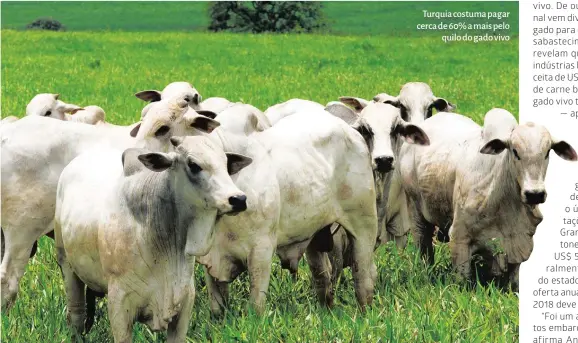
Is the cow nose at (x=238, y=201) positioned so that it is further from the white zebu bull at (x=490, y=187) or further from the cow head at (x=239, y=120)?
the white zebu bull at (x=490, y=187)

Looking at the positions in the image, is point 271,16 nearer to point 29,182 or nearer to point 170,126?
point 29,182

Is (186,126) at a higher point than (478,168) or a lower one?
higher

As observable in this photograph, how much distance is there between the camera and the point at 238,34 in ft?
108

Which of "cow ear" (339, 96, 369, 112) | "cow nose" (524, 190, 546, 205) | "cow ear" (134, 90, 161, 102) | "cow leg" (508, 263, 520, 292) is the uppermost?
"cow ear" (134, 90, 161, 102)

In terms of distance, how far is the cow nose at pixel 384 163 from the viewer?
8.11 m

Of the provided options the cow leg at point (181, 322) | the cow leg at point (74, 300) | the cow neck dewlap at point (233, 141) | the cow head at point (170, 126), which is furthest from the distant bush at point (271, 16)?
the cow leg at point (181, 322)

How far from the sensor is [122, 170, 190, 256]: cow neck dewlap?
20.2 ft

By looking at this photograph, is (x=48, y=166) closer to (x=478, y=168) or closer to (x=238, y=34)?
(x=478, y=168)

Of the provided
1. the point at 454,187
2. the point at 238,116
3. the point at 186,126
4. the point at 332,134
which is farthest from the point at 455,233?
the point at 186,126

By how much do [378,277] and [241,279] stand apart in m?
1.12

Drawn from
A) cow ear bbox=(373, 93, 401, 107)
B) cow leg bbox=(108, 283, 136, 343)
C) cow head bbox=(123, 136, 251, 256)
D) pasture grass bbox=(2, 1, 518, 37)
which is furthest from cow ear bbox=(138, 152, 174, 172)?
pasture grass bbox=(2, 1, 518, 37)

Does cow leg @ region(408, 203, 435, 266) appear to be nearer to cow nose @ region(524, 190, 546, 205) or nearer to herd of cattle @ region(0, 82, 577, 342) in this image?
A: herd of cattle @ region(0, 82, 577, 342)

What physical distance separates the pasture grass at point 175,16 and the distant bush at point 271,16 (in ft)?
2.18

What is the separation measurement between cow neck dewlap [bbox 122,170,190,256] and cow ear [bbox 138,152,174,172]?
14cm
